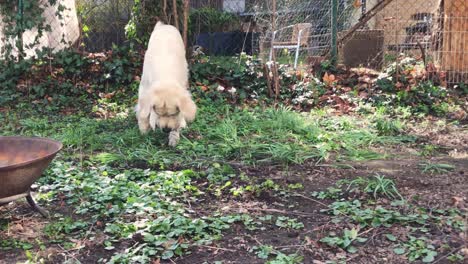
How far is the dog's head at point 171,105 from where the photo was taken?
5223 millimetres

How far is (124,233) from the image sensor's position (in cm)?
322

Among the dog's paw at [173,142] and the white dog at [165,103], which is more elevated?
the white dog at [165,103]

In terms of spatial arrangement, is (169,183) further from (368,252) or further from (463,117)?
(463,117)

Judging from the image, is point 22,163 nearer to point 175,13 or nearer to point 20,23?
point 175,13

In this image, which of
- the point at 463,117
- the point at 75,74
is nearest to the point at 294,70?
the point at 463,117

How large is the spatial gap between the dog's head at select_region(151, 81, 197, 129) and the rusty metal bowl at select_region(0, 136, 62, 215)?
176 cm

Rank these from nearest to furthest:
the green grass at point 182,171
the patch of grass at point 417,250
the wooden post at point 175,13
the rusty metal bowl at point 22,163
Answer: the patch of grass at point 417,250, the rusty metal bowl at point 22,163, the green grass at point 182,171, the wooden post at point 175,13

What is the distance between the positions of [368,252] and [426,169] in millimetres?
1647

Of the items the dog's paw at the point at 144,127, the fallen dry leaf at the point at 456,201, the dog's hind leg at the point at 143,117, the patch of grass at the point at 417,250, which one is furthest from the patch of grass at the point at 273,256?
the dog's paw at the point at 144,127

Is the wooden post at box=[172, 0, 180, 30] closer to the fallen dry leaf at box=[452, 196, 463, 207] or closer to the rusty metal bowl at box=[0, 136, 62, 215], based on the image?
the rusty metal bowl at box=[0, 136, 62, 215]

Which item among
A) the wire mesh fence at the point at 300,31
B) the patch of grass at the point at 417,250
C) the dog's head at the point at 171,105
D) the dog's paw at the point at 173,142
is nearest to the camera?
the patch of grass at the point at 417,250

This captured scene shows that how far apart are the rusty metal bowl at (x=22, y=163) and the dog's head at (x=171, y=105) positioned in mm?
1759

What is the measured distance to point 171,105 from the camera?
17.2ft

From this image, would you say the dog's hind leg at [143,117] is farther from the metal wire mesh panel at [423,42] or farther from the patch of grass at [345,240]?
the metal wire mesh panel at [423,42]
